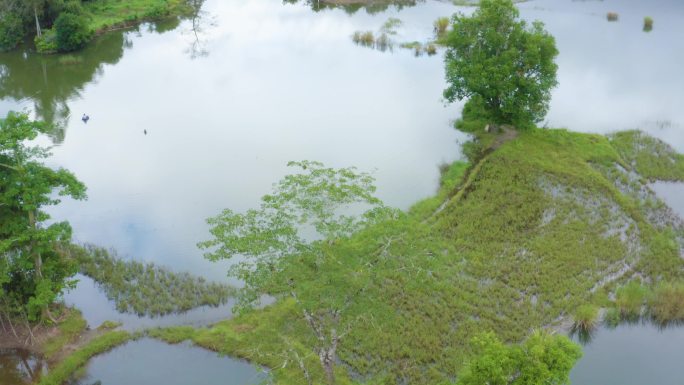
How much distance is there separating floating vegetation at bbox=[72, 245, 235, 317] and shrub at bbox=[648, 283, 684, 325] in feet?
53.8

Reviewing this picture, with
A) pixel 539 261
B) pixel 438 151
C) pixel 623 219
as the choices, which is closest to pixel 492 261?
pixel 539 261

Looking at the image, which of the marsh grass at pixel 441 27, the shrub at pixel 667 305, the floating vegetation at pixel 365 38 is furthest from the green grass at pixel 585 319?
the marsh grass at pixel 441 27

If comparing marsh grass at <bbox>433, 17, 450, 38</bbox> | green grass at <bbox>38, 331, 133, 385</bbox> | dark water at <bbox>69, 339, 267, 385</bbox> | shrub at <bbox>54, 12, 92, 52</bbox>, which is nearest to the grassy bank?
dark water at <bbox>69, 339, 267, 385</bbox>

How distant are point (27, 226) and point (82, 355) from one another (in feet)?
16.6

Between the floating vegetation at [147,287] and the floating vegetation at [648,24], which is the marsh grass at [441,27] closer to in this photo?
the floating vegetation at [648,24]

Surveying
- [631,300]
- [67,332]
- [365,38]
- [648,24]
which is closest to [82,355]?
[67,332]

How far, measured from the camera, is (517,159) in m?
30.9

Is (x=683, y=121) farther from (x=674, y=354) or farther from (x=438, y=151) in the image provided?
(x=674, y=354)

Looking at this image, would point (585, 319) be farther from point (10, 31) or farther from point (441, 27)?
point (10, 31)

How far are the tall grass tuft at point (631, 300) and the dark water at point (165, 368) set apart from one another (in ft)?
44.5

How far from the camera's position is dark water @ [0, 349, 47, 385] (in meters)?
20.8

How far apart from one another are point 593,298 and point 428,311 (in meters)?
6.44

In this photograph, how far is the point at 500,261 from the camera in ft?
80.6

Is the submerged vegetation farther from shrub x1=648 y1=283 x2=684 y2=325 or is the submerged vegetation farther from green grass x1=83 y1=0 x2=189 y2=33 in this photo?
shrub x1=648 y1=283 x2=684 y2=325
